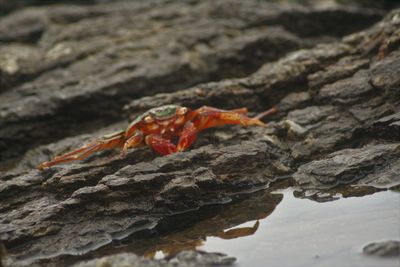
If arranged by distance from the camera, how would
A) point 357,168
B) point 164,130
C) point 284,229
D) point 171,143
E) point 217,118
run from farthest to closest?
point 217,118, point 164,130, point 171,143, point 357,168, point 284,229

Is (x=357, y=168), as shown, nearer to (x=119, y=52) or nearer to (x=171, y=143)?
(x=171, y=143)

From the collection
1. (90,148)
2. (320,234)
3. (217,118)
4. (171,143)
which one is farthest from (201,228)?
(90,148)

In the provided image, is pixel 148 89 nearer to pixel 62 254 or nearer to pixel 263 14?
pixel 263 14

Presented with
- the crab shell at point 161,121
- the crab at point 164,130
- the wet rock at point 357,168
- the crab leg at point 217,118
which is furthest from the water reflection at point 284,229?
the crab shell at point 161,121

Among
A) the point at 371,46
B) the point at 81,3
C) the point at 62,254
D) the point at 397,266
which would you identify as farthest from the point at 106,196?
the point at 81,3

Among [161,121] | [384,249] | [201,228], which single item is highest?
[161,121]

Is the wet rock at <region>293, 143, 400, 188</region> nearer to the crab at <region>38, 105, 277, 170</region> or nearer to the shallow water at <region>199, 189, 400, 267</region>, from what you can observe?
the shallow water at <region>199, 189, 400, 267</region>
